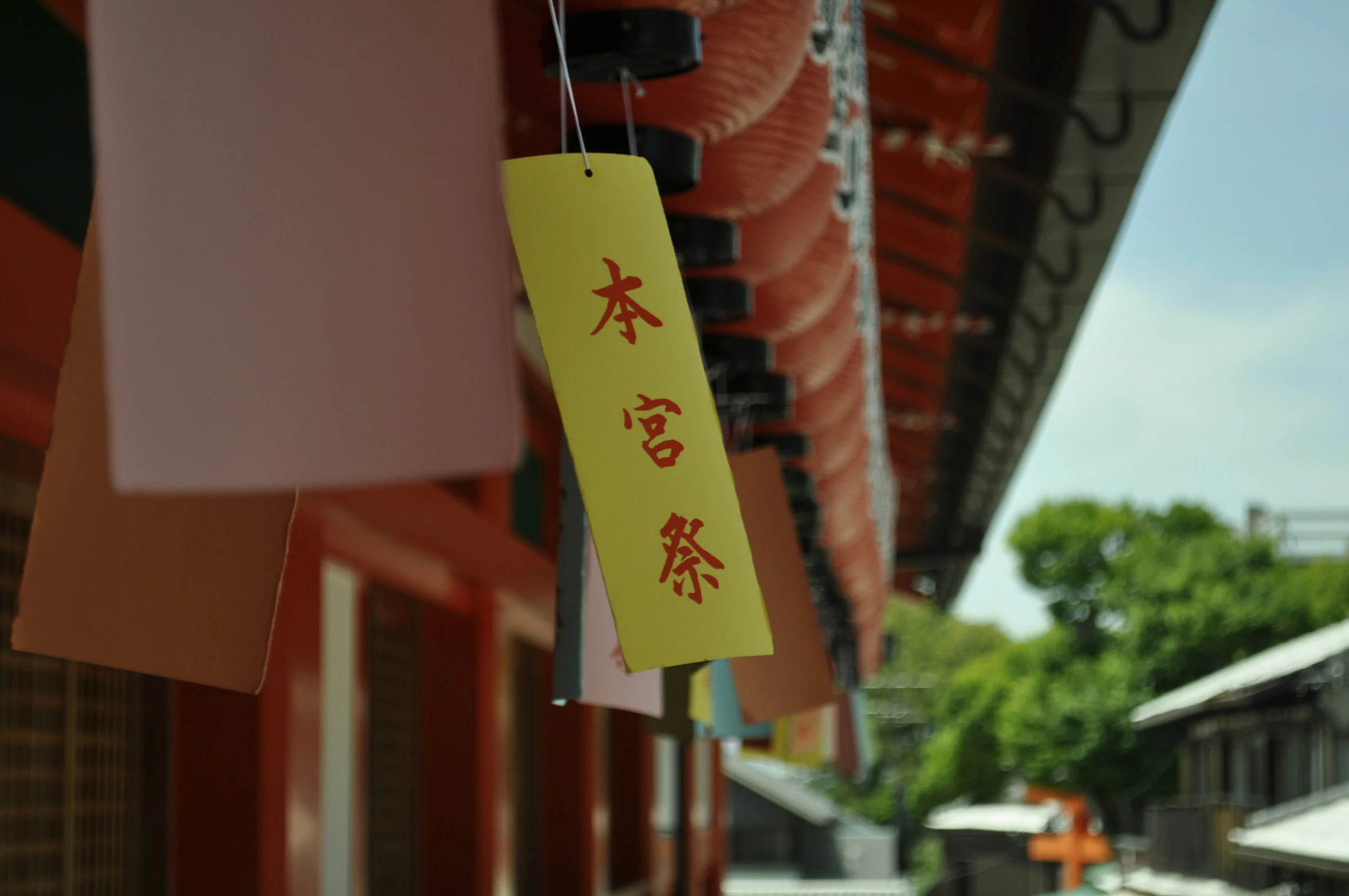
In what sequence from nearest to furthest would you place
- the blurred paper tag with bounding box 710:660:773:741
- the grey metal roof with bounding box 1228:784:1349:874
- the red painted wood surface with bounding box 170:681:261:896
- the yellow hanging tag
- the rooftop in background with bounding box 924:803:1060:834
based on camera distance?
the red painted wood surface with bounding box 170:681:261:896
the yellow hanging tag
the blurred paper tag with bounding box 710:660:773:741
the grey metal roof with bounding box 1228:784:1349:874
the rooftop in background with bounding box 924:803:1060:834

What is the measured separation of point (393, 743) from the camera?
5.85 meters

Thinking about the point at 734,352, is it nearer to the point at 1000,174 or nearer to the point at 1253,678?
the point at 1000,174

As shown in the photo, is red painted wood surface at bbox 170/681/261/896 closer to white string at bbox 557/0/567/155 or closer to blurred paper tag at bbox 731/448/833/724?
blurred paper tag at bbox 731/448/833/724

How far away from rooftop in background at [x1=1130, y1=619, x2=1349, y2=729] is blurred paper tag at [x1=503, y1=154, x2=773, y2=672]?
18.8m

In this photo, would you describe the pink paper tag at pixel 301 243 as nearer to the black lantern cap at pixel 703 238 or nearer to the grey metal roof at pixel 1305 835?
the black lantern cap at pixel 703 238

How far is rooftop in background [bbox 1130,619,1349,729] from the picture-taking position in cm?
1936

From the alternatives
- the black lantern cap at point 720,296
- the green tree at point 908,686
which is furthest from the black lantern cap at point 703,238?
the green tree at point 908,686

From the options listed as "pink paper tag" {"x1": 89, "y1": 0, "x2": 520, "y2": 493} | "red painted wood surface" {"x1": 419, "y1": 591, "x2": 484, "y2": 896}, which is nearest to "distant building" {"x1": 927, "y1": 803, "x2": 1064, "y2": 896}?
"red painted wood surface" {"x1": 419, "y1": 591, "x2": 484, "y2": 896}

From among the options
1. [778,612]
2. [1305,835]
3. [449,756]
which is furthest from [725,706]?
[1305,835]

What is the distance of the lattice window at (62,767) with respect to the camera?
121 inches

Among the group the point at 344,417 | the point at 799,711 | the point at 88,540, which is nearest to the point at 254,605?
the point at 88,540

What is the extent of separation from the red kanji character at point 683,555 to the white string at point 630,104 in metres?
0.66

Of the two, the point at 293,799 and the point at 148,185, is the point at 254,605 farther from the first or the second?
the point at 293,799

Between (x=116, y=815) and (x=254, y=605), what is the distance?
204 centimetres
